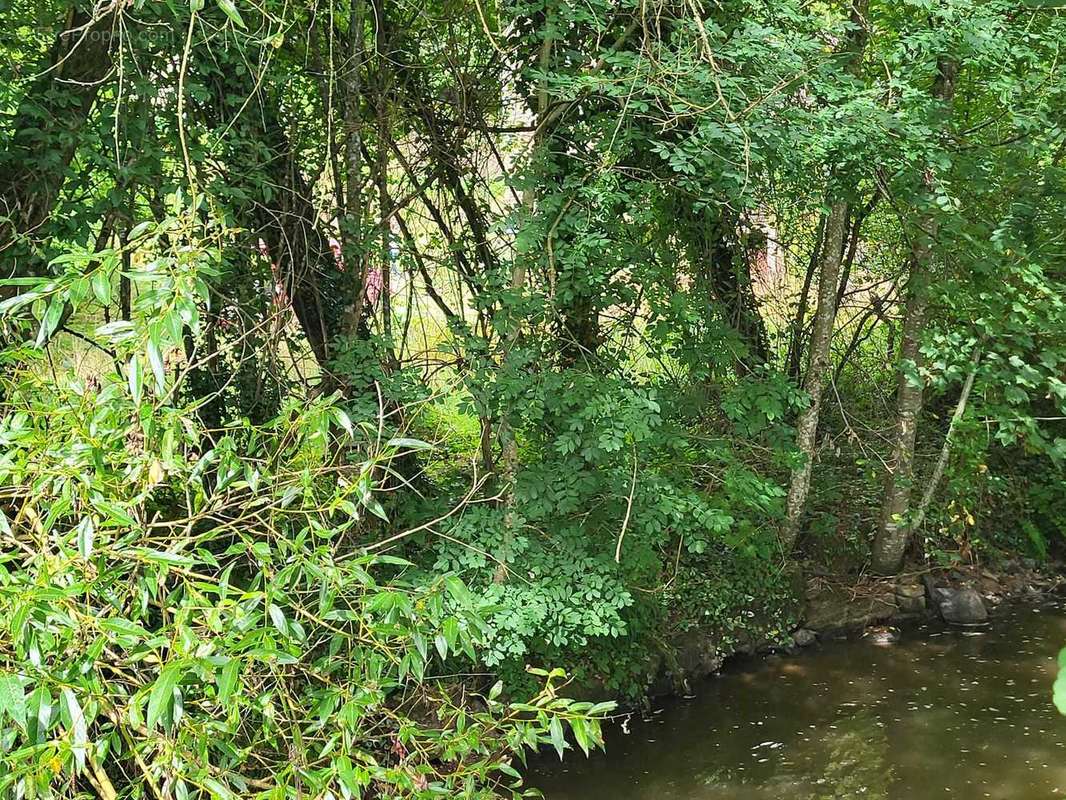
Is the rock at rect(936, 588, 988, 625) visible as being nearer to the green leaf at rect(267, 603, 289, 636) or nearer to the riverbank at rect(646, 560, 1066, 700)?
the riverbank at rect(646, 560, 1066, 700)

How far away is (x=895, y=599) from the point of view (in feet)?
20.2

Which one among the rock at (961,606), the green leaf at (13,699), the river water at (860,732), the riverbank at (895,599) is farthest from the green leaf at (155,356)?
the rock at (961,606)

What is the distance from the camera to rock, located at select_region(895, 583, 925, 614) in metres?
6.14

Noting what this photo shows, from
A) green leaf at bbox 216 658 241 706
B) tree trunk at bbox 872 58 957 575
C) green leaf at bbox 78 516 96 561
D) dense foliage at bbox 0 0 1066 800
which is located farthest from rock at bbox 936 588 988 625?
green leaf at bbox 78 516 96 561

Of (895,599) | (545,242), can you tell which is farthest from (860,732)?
(545,242)

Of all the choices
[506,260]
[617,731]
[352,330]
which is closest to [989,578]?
[617,731]

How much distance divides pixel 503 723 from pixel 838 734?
3.00 m

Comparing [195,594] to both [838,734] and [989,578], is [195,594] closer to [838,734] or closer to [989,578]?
[838,734]

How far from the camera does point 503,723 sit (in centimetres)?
249

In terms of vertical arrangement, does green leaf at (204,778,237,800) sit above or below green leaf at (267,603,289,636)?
below

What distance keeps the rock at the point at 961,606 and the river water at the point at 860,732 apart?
0.44 ft

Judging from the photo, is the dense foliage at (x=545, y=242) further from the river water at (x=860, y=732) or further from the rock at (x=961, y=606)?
the rock at (x=961, y=606)

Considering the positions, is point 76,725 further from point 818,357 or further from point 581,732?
point 818,357

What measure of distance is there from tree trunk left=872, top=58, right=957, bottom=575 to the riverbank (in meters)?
0.18
